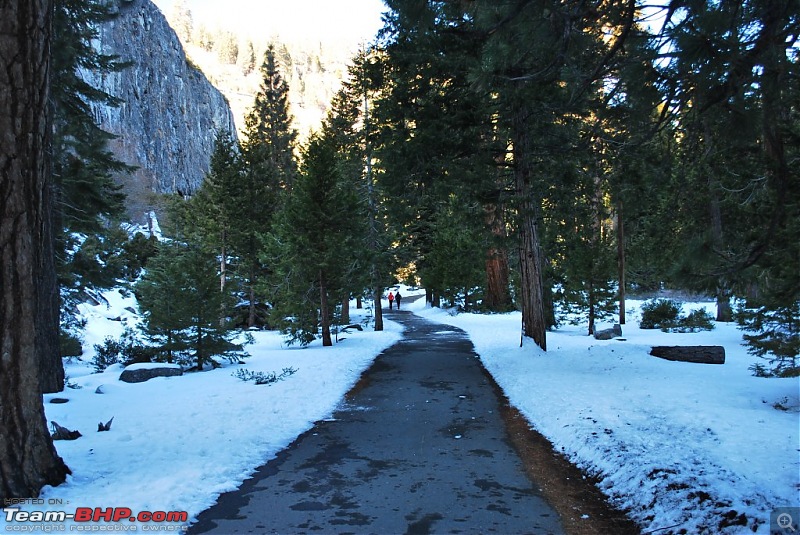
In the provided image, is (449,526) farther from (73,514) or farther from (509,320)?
(509,320)

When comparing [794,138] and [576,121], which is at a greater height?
[576,121]

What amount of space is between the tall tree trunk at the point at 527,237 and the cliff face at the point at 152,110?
37915 millimetres

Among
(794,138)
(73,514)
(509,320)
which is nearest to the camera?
(73,514)

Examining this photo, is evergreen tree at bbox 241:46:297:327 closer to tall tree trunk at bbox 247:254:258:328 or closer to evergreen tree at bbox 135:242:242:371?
tall tree trunk at bbox 247:254:258:328

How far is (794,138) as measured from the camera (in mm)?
4105

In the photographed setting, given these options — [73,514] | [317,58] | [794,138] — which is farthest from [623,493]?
[317,58]

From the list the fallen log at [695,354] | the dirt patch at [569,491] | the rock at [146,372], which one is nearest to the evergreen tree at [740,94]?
the dirt patch at [569,491]

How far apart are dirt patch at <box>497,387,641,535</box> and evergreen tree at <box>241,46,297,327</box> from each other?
1752cm

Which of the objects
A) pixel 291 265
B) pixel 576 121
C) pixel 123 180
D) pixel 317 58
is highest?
pixel 317 58

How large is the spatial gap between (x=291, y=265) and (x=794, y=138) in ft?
47.0

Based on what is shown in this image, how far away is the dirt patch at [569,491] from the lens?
145 inches

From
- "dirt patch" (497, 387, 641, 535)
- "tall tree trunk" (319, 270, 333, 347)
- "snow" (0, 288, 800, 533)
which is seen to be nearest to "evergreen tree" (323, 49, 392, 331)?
"tall tree trunk" (319, 270, 333, 347)

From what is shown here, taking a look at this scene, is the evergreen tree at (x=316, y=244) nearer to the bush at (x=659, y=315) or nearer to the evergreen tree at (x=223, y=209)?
the evergreen tree at (x=223, y=209)

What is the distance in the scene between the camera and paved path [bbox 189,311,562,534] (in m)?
3.70
